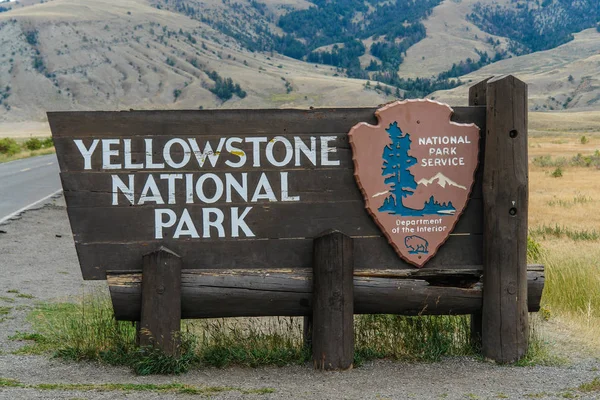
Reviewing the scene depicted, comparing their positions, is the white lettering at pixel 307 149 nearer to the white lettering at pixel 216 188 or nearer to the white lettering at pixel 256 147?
the white lettering at pixel 256 147

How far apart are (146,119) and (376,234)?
1.67 metres

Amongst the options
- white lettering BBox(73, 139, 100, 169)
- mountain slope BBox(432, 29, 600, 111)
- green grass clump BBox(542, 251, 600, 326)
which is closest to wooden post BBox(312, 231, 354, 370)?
white lettering BBox(73, 139, 100, 169)

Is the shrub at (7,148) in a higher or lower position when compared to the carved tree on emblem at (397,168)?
higher

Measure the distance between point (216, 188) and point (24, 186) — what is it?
63.6 ft

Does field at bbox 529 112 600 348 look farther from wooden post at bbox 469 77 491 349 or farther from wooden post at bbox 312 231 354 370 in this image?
wooden post at bbox 312 231 354 370

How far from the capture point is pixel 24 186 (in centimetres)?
2319

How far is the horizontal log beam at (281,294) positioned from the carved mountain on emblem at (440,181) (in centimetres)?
58

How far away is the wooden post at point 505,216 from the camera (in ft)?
17.5

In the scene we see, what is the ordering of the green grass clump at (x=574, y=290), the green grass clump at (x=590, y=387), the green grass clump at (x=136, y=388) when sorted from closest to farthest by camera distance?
1. the green grass clump at (x=136, y=388)
2. the green grass clump at (x=590, y=387)
3. the green grass clump at (x=574, y=290)

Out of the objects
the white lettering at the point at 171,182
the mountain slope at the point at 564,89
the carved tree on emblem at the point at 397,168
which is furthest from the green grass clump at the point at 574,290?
the mountain slope at the point at 564,89

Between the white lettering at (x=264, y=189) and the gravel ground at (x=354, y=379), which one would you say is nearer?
the gravel ground at (x=354, y=379)

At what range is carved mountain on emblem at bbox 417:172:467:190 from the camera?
5359 millimetres

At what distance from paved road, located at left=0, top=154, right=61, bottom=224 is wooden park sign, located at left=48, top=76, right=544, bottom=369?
1100 centimetres

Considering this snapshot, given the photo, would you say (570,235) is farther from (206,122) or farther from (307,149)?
(206,122)
